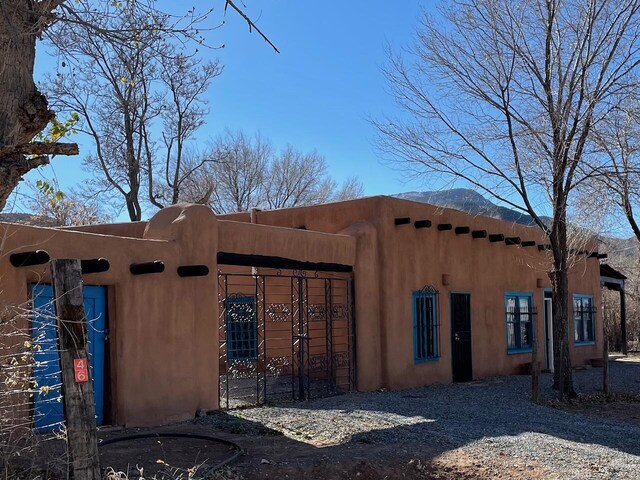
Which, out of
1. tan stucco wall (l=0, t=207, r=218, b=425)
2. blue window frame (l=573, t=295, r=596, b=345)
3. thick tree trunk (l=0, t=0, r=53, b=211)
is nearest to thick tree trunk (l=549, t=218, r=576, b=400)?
tan stucco wall (l=0, t=207, r=218, b=425)

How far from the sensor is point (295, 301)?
595 inches

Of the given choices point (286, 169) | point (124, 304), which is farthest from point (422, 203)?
point (286, 169)

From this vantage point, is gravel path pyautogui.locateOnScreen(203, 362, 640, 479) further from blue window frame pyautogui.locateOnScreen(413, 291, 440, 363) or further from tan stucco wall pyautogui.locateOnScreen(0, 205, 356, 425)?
blue window frame pyautogui.locateOnScreen(413, 291, 440, 363)

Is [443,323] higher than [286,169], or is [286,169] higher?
[286,169]

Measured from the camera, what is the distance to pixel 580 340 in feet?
75.3

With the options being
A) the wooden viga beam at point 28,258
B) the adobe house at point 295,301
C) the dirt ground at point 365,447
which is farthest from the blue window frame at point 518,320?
the wooden viga beam at point 28,258

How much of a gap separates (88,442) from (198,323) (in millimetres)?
5710

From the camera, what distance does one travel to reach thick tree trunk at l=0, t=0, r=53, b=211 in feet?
16.4

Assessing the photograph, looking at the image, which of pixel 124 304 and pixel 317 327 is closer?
pixel 124 304

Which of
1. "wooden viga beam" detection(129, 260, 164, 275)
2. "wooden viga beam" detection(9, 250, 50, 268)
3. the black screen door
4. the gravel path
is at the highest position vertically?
"wooden viga beam" detection(9, 250, 50, 268)

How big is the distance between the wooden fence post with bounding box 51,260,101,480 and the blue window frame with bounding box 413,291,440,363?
10.8m

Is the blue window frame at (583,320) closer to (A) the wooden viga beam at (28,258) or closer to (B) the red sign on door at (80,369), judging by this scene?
(A) the wooden viga beam at (28,258)

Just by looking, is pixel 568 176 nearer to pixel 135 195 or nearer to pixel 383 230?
pixel 383 230

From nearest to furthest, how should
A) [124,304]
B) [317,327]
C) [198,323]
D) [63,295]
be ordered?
1. [63,295]
2. [124,304]
3. [198,323]
4. [317,327]
